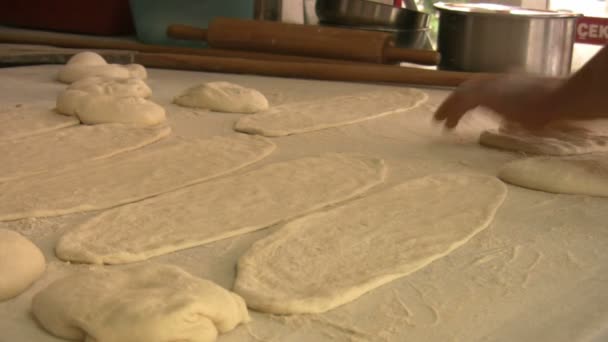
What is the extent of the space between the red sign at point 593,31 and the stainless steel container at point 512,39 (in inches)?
32.5

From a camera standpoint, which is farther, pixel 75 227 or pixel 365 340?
pixel 75 227

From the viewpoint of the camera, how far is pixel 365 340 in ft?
3.29

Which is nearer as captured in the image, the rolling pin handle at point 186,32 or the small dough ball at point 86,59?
the small dough ball at point 86,59

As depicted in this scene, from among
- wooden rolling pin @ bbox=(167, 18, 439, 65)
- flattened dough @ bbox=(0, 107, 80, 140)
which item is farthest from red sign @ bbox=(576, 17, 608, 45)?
flattened dough @ bbox=(0, 107, 80, 140)

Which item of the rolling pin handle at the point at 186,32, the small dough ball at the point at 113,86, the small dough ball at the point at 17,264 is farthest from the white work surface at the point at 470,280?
the rolling pin handle at the point at 186,32

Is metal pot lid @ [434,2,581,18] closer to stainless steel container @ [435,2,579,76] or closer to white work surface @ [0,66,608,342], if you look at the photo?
stainless steel container @ [435,2,579,76]

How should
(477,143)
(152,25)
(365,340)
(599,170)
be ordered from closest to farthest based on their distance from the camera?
(365,340) < (599,170) < (477,143) < (152,25)

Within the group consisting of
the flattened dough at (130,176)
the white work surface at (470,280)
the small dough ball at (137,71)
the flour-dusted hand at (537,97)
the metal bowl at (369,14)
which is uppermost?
the metal bowl at (369,14)

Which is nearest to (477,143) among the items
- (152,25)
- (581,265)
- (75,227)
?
(581,265)

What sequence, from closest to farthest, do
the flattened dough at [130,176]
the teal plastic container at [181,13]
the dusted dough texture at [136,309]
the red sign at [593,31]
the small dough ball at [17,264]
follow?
the dusted dough texture at [136,309] → the small dough ball at [17,264] → the flattened dough at [130,176] → the teal plastic container at [181,13] → the red sign at [593,31]

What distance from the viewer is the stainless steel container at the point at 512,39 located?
2539 millimetres

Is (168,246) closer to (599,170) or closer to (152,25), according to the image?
(599,170)

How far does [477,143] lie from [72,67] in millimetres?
1221

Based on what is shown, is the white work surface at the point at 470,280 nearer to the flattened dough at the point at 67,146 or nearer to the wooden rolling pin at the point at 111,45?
the flattened dough at the point at 67,146
